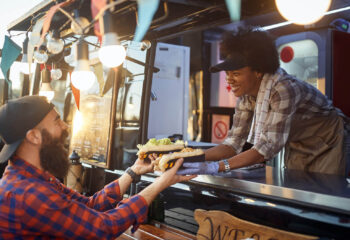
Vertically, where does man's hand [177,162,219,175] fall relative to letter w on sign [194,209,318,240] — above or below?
above

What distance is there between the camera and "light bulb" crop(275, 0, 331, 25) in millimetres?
2174

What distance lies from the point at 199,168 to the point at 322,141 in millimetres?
1313

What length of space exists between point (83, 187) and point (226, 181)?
2489 mm

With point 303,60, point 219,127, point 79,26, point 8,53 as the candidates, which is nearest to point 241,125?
point 79,26

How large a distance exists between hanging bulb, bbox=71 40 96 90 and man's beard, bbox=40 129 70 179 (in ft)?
2.26

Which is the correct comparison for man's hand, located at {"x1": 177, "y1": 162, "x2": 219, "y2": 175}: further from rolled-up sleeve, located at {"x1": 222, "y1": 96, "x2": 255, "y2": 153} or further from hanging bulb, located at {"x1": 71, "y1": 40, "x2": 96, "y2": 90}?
hanging bulb, located at {"x1": 71, "y1": 40, "x2": 96, "y2": 90}

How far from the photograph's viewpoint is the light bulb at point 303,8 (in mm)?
2174

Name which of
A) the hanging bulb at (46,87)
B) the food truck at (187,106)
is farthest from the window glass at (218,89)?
the hanging bulb at (46,87)

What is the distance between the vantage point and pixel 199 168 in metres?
2.27

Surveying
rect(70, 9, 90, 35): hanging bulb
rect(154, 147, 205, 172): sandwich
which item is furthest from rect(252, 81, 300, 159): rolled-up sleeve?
rect(70, 9, 90, 35): hanging bulb

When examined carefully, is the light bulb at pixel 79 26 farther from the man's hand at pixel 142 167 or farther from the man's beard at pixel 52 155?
the man's hand at pixel 142 167

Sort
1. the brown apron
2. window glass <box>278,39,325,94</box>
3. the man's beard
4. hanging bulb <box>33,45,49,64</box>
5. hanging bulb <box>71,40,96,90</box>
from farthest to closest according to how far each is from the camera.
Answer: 1. window glass <box>278,39,325,94</box>
2. hanging bulb <box>33,45,49,64</box>
3. the brown apron
4. hanging bulb <box>71,40,96,90</box>
5. the man's beard

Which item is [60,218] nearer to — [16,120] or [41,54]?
[16,120]

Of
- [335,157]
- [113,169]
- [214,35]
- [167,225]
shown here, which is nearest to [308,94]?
[335,157]
